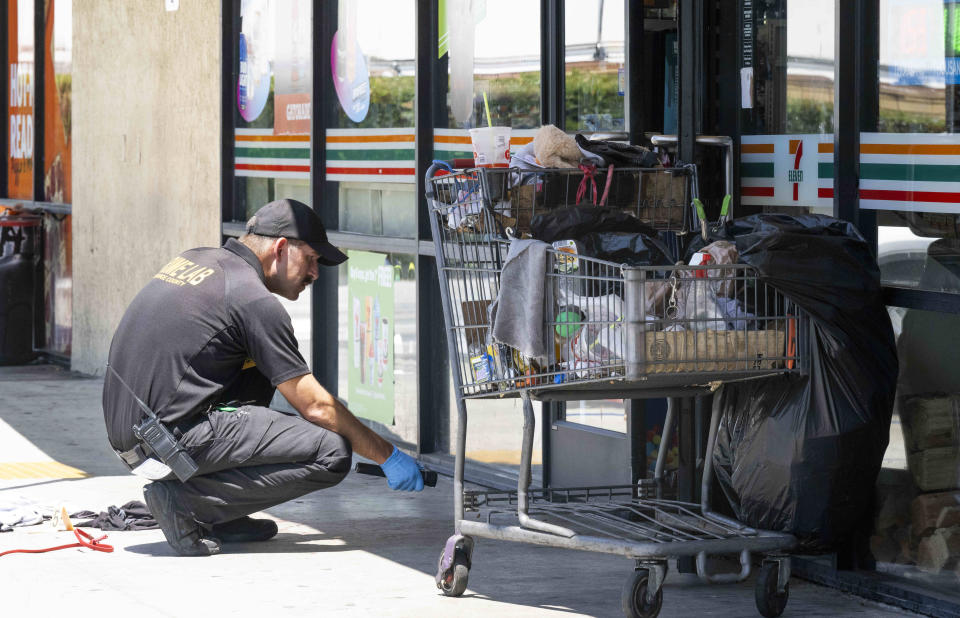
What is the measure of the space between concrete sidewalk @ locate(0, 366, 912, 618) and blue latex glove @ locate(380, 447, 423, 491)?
28 centimetres

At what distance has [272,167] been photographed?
9547mm

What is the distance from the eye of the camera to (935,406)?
16.5 ft

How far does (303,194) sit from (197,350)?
351 cm

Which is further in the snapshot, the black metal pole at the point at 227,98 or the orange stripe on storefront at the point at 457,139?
the black metal pole at the point at 227,98

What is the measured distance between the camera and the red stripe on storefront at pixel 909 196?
490 centimetres

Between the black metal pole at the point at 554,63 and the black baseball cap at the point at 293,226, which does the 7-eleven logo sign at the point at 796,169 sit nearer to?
the black metal pole at the point at 554,63

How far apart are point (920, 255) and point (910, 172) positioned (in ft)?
0.92

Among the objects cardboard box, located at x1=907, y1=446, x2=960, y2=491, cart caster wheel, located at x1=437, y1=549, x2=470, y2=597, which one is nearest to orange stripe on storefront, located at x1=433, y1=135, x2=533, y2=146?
cart caster wheel, located at x1=437, y1=549, x2=470, y2=597

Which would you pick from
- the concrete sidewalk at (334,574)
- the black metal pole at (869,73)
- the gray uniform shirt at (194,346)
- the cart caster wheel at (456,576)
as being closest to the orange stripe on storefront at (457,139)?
the gray uniform shirt at (194,346)

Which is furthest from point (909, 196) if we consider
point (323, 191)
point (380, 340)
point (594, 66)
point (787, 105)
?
point (323, 191)

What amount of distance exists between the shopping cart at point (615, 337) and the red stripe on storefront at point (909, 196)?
61 cm

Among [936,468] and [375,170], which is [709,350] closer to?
[936,468]

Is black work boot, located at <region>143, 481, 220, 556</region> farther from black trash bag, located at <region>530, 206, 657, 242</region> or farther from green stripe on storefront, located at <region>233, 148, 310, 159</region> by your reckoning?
green stripe on storefront, located at <region>233, 148, 310, 159</region>

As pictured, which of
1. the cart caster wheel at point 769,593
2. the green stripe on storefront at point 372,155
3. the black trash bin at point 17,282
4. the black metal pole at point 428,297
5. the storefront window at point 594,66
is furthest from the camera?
the black trash bin at point 17,282
